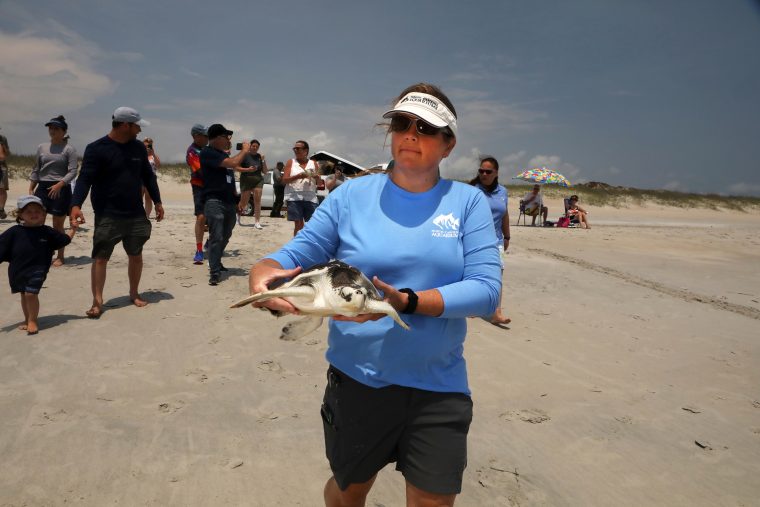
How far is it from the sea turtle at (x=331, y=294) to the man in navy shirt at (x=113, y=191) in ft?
13.7

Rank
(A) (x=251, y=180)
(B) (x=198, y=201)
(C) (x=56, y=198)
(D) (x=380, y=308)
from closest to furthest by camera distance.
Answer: (D) (x=380, y=308), (C) (x=56, y=198), (B) (x=198, y=201), (A) (x=251, y=180)

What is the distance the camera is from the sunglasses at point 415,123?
1.66 m

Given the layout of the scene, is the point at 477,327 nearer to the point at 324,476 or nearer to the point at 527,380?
the point at 527,380

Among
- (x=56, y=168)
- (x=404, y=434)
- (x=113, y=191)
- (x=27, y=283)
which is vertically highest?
(x=56, y=168)

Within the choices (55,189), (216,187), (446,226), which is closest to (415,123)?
(446,226)

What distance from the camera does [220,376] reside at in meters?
3.76

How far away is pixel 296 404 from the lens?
11.1ft

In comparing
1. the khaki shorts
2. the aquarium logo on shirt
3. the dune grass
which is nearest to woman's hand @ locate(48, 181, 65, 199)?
the khaki shorts

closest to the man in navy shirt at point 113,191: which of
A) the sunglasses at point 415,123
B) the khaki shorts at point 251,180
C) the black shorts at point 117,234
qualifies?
the black shorts at point 117,234

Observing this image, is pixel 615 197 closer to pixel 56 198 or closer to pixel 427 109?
pixel 56 198

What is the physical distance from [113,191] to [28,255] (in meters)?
0.97

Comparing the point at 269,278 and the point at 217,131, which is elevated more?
the point at 217,131

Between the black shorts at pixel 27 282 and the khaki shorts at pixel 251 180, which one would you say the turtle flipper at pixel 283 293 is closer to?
the black shorts at pixel 27 282

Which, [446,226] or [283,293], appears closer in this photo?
[283,293]
